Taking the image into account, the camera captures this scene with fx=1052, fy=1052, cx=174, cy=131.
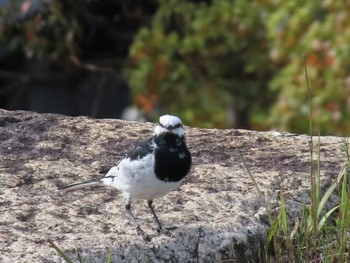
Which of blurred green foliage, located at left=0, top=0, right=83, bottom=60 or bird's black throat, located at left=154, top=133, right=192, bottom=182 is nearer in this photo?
bird's black throat, located at left=154, top=133, right=192, bottom=182

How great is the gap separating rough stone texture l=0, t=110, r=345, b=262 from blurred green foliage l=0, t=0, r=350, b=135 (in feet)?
→ 10.2

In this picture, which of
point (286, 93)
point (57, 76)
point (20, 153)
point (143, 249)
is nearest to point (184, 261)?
point (143, 249)

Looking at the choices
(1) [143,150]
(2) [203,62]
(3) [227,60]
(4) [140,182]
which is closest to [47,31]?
(2) [203,62]

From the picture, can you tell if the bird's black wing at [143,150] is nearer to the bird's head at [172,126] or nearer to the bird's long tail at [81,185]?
the bird's head at [172,126]

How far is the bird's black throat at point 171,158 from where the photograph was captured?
3.80 metres

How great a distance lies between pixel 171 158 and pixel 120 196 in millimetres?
431

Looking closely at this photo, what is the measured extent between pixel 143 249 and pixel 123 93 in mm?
6432

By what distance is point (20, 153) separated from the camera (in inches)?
180

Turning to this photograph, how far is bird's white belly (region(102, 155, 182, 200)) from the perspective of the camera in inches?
150

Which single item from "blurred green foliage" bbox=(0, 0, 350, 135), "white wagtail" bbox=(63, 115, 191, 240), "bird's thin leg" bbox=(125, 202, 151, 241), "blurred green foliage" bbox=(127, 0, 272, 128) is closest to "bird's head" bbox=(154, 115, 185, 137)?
"white wagtail" bbox=(63, 115, 191, 240)

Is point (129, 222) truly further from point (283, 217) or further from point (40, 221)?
point (283, 217)

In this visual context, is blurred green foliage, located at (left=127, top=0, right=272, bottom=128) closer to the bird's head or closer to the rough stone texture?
the rough stone texture

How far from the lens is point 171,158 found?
12.6 feet

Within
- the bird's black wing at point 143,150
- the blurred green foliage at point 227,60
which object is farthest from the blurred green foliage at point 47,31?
the bird's black wing at point 143,150
